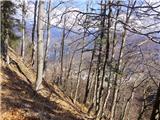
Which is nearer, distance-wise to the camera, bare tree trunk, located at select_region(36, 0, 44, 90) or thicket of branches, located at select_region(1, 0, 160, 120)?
thicket of branches, located at select_region(1, 0, 160, 120)

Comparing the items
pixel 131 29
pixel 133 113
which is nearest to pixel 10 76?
pixel 131 29

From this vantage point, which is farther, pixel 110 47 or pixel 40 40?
pixel 110 47

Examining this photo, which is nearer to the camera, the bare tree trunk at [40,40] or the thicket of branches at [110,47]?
the thicket of branches at [110,47]

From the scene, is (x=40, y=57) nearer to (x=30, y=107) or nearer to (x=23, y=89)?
(x=23, y=89)

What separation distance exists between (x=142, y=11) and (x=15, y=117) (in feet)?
24.2

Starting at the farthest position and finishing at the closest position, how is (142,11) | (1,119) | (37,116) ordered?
(37,116) → (1,119) → (142,11)

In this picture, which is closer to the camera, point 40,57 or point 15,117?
point 15,117

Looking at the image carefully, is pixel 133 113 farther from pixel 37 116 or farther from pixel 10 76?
pixel 37 116

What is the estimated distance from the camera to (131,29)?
7.02 meters

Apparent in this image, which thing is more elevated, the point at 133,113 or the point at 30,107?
the point at 30,107

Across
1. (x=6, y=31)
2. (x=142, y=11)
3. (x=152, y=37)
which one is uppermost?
(x=142, y=11)

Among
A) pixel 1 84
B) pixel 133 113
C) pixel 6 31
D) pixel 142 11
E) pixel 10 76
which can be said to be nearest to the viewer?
pixel 142 11

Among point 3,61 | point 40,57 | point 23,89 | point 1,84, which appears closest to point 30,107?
point 1,84

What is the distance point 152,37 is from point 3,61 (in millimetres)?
17077
